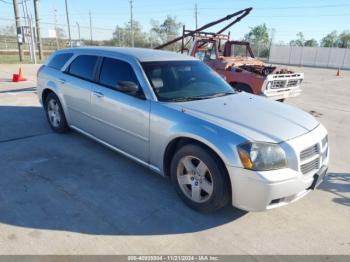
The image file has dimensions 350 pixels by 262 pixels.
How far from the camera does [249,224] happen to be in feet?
10.3

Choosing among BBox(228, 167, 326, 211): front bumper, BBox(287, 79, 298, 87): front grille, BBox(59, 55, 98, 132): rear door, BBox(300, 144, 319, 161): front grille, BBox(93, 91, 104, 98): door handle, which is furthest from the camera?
BBox(287, 79, 298, 87): front grille

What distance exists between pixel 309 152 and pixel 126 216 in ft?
6.73

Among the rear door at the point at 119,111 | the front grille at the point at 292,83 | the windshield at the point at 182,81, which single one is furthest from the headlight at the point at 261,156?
the front grille at the point at 292,83

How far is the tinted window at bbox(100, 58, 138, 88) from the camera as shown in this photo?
404 centimetres

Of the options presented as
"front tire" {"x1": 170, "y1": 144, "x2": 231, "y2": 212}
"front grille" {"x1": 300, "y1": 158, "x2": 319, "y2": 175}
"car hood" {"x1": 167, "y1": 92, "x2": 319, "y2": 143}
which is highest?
"car hood" {"x1": 167, "y1": 92, "x2": 319, "y2": 143}

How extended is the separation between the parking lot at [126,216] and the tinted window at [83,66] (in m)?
1.25

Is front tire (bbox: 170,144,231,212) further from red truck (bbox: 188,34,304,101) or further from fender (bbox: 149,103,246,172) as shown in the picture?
red truck (bbox: 188,34,304,101)

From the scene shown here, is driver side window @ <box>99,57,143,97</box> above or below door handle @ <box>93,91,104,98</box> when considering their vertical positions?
above

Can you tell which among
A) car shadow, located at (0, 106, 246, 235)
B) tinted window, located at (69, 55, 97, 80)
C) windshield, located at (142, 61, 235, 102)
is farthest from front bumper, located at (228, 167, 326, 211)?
tinted window, located at (69, 55, 97, 80)

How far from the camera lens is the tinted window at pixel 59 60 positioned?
539cm

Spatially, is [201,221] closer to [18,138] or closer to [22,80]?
[18,138]

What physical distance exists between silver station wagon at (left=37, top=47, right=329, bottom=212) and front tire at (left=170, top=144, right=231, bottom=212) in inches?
0.4

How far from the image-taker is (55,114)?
18.5ft

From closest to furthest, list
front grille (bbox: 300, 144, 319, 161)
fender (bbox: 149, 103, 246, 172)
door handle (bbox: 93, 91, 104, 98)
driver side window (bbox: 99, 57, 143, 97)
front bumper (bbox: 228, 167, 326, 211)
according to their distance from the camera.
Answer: front bumper (bbox: 228, 167, 326, 211) → fender (bbox: 149, 103, 246, 172) → front grille (bbox: 300, 144, 319, 161) → driver side window (bbox: 99, 57, 143, 97) → door handle (bbox: 93, 91, 104, 98)
